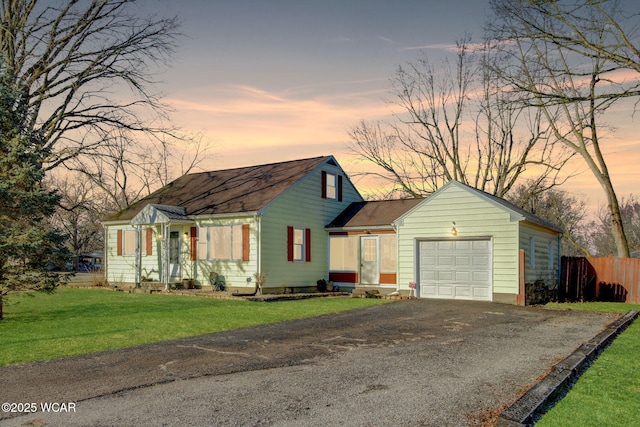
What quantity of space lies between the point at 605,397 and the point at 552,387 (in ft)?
2.15

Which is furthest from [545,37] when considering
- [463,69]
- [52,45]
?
[463,69]

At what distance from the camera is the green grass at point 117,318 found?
32.9 ft

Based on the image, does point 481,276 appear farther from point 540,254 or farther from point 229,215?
point 229,215

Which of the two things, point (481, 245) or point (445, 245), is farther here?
point (445, 245)

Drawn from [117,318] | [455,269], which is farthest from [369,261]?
[117,318]

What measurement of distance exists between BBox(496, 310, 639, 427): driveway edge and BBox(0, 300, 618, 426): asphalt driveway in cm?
28

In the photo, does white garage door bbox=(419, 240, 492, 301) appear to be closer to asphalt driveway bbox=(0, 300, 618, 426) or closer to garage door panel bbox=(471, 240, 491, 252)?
garage door panel bbox=(471, 240, 491, 252)

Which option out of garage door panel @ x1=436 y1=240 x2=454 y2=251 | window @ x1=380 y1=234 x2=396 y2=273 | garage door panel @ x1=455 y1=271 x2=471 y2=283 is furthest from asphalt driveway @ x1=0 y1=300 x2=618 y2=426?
window @ x1=380 y1=234 x2=396 y2=273

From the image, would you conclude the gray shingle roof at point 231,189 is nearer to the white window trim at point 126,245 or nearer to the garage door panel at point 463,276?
the white window trim at point 126,245

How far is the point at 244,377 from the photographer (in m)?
7.56

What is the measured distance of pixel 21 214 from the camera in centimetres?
1359

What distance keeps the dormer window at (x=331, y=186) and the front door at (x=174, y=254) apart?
7253 mm

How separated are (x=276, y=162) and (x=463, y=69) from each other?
785 inches

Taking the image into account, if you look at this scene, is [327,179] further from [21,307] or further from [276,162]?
[21,307]
